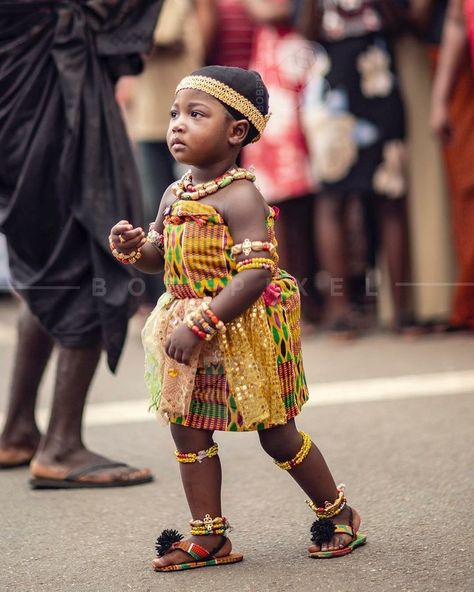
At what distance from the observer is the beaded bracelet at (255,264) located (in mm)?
2816

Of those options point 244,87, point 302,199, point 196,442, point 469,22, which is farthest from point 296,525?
point 302,199

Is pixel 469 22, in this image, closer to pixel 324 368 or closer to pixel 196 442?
pixel 324 368

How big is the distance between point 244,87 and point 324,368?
275cm

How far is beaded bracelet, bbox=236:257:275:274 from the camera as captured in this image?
2.82 m

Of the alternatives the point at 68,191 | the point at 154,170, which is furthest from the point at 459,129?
the point at 68,191

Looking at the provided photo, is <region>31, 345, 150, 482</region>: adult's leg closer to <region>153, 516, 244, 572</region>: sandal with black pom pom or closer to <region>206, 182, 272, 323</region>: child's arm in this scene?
<region>153, 516, 244, 572</region>: sandal with black pom pom

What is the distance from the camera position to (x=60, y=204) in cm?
381

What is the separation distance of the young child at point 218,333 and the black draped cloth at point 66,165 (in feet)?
2.65

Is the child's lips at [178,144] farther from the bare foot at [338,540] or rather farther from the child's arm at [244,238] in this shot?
the bare foot at [338,540]

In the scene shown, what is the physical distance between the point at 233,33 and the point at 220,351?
3.95 m

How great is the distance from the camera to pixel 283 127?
20.9 ft

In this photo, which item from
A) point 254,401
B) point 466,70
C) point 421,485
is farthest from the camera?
point 466,70

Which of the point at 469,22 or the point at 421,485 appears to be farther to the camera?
the point at 469,22

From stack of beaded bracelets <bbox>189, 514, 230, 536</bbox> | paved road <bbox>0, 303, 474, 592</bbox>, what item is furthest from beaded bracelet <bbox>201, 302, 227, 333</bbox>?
paved road <bbox>0, 303, 474, 592</bbox>
